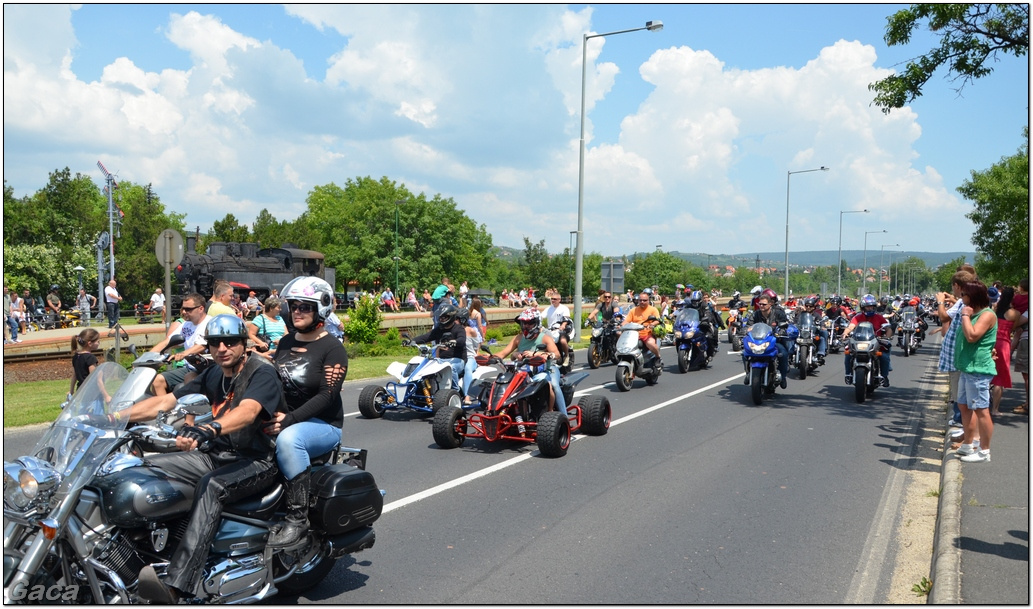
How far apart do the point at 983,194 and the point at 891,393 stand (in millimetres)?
21346

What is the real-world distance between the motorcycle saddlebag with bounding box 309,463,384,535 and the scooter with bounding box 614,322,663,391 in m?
10.5

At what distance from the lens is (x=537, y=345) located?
10625 mm

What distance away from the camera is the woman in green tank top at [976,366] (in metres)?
8.13

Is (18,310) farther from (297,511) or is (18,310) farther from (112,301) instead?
(297,511)

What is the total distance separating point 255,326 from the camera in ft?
37.9

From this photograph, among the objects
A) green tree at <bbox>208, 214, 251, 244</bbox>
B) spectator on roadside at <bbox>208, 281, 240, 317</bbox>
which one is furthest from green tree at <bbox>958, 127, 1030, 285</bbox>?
green tree at <bbox>208, 214, 251, 244</bbox>

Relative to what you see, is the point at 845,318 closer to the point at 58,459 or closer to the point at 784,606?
the point at 784,606

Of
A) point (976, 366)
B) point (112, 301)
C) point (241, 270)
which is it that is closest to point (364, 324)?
point (241, 270)

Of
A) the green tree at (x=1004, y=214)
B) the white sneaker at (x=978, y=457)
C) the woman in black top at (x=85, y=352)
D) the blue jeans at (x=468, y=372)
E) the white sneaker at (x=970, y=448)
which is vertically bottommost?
the white sneaker at (x=978, y=457)

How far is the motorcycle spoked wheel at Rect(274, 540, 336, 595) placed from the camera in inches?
192

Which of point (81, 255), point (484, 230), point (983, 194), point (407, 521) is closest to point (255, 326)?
point (407, 521)

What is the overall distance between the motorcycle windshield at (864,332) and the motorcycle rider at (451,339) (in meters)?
6.70

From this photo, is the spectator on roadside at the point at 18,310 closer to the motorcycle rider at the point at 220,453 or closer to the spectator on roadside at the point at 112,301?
the spectator on roadside at the point at 112,301

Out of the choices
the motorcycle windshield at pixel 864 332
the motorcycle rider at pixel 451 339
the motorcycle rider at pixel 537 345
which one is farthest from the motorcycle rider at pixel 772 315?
the motorcycle rider at pixel 451 339
